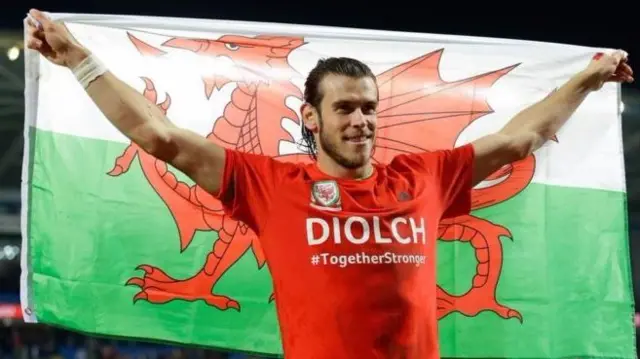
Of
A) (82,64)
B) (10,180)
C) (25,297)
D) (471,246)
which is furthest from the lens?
(10,180)

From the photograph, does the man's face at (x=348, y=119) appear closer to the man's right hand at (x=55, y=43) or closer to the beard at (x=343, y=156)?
the beard at (x=343, y=156)

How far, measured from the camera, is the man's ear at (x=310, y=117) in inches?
89.6

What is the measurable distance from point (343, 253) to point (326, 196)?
0.50ft

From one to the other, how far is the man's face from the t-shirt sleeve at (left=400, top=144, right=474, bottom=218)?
191 mm

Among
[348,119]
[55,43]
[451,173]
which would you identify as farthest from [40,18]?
[451,173]

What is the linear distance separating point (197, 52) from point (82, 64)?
873 millimetres

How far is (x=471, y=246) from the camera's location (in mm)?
2938

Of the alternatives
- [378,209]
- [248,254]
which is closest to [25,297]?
[248,254]

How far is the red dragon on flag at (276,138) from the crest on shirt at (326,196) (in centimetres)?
73

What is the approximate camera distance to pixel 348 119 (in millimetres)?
2186

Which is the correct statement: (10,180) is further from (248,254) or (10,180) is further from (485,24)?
(248,254)

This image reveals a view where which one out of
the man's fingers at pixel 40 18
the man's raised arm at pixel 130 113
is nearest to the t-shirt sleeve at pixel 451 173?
the man's raised arm at pixel 130 113

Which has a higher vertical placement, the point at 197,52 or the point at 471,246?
the point at 197,52

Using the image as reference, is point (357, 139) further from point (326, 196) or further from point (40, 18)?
point (40, 18)
